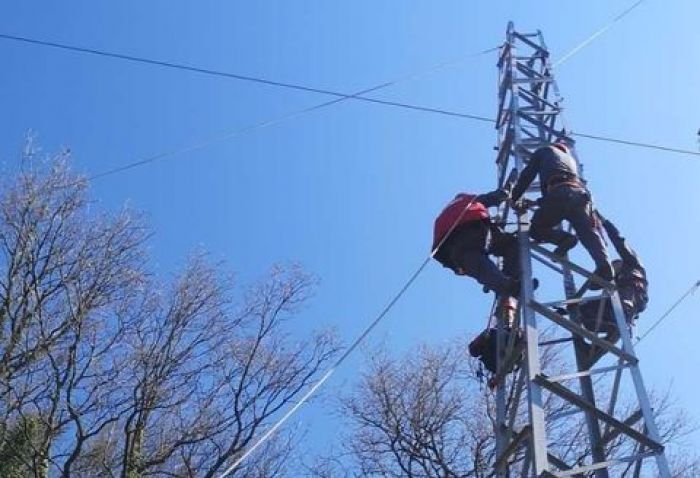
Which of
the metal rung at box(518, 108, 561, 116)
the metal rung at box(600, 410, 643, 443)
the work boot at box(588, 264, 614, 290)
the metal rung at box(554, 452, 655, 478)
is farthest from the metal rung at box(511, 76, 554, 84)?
the metal rung at box(554, 452, 655, 478)

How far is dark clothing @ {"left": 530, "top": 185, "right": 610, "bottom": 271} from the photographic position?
580 cm

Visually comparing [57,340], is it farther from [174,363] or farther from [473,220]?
[473,220]

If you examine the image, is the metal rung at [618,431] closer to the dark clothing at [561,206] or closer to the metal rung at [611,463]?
the metal rung at [611,463]

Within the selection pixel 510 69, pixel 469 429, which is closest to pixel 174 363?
→ pixel 469 429

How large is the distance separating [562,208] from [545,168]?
465 millimetres

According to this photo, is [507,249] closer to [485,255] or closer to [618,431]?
[485,255]

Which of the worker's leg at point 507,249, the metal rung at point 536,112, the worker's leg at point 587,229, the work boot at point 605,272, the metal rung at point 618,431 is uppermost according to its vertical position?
the metal rung at point 536,112

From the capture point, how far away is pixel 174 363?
1222 cm

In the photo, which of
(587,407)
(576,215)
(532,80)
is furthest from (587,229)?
(532,80)

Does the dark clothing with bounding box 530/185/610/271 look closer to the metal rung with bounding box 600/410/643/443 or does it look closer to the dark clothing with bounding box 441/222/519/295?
the dark clothing with bounding box 441/222/519/295

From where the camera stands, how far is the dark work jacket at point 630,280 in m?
6.27

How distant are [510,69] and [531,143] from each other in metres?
1.36

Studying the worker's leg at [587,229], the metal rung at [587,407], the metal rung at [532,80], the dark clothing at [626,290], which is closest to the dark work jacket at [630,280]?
the dark clothing at [626,290]

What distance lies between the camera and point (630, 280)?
6.36 m
